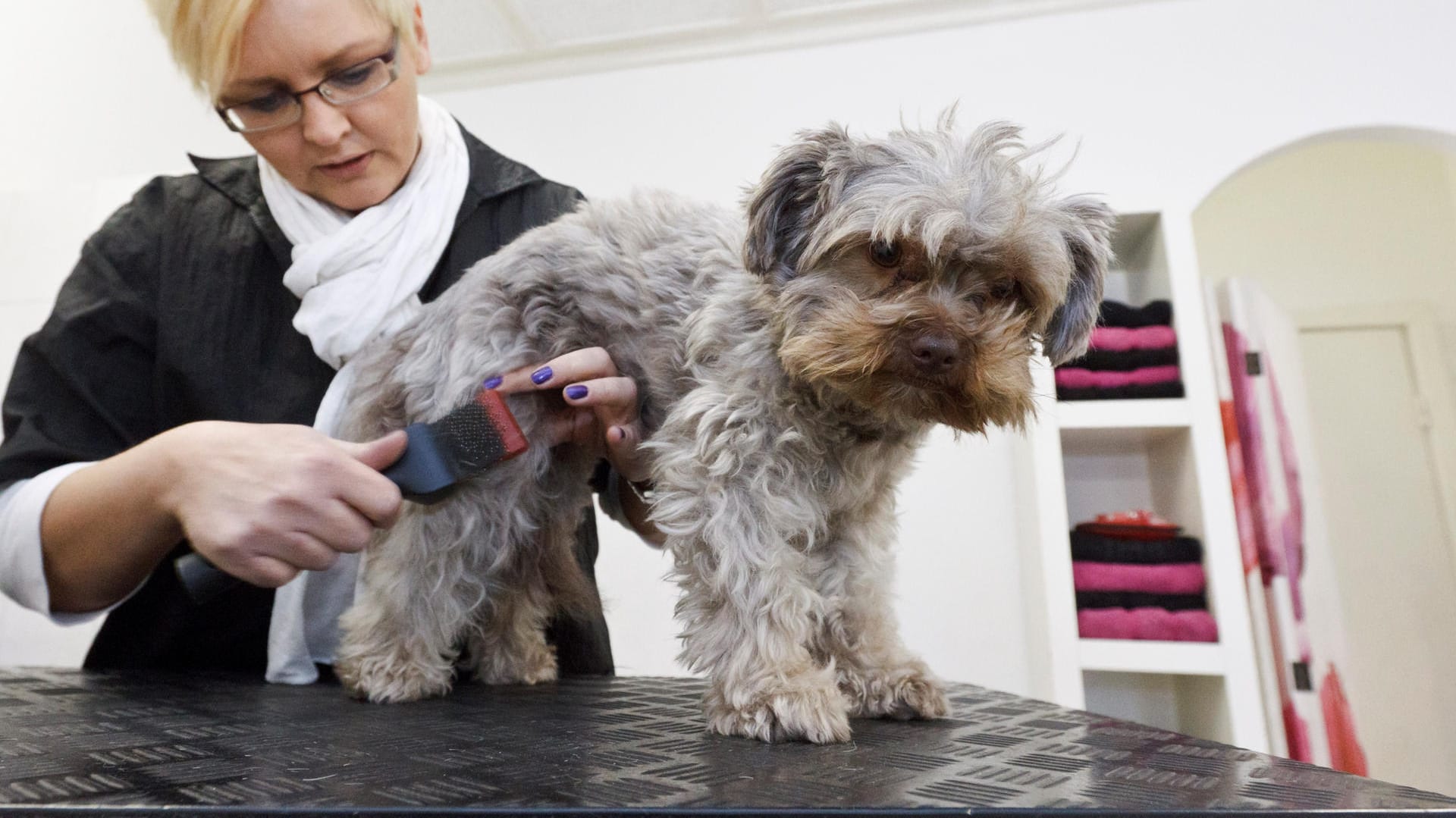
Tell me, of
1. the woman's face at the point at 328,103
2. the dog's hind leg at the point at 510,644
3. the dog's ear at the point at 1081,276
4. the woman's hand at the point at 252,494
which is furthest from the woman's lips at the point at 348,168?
the dog's ear at the point at 1081,276

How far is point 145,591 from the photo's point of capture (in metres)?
1.50

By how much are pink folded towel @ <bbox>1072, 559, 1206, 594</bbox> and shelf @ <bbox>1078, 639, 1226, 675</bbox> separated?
139 mm

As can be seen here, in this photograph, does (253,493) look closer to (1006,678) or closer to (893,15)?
A: (1006,678)

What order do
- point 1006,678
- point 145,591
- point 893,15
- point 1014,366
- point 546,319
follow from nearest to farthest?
point 1014,366
point 546,319
point 145,591
point 1006,678
point 893,15

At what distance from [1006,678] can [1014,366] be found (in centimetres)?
198

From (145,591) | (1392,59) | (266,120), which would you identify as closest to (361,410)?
(266,120)

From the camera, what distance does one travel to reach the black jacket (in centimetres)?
139

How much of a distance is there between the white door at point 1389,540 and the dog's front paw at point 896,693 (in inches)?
119

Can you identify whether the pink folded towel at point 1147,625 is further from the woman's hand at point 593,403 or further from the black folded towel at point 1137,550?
the woman's hand at point 593,403

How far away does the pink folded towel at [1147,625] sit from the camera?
2.25m

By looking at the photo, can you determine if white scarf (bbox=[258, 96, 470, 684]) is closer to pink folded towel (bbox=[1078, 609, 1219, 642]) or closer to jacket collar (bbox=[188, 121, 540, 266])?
jacket collar (bbox=[188, 121, 540, 266])

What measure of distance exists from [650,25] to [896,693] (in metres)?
2.70

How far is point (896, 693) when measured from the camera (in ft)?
3.57

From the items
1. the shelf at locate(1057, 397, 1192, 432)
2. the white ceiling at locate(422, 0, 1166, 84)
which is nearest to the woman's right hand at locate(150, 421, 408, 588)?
the shelf at locate(1057, 397, 1192, 432)
